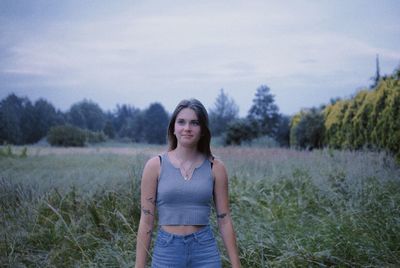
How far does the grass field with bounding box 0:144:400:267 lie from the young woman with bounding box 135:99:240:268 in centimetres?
105

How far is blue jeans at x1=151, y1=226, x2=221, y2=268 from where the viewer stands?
1822mm

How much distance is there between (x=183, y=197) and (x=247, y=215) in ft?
8.07

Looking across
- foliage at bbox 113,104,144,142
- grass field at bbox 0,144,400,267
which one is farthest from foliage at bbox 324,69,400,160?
foliage at bbox 113,104,144,142

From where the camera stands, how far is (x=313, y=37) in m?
7.14

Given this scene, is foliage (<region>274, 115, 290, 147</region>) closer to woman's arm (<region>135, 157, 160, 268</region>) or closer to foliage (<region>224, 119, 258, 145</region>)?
foliage (<region>224, 119, 258, 145</region>)

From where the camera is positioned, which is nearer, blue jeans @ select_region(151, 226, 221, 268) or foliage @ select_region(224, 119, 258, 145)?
blue jeans @ select_region(151, 226, 221, 268)

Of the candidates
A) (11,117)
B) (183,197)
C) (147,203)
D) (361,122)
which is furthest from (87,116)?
(183,197)

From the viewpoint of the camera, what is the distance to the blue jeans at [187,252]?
1.82 meters

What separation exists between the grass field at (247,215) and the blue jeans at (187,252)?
1.12 m

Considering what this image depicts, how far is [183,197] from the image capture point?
6.10 feet

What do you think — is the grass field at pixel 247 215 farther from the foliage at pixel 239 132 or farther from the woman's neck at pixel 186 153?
the foliage at pixel 239 132

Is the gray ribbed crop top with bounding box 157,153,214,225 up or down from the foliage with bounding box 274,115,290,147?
up

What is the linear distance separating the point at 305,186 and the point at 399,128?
2428mm

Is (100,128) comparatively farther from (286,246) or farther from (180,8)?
(286,246)
